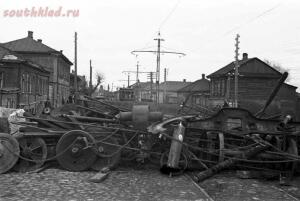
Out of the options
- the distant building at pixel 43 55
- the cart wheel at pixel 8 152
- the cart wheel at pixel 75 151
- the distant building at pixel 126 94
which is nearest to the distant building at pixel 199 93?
the distant building at pixel 126 94

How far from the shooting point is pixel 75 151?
373 inches

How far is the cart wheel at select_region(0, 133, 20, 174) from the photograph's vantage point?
906cm

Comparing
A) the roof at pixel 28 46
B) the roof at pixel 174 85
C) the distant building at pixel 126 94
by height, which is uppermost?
the roof at pixel 28 46

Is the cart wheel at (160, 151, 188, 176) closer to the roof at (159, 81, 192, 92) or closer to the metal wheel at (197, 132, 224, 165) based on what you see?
the metal wheel at (197, 132, 224, 165)

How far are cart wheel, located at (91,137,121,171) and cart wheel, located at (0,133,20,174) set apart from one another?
190 cm

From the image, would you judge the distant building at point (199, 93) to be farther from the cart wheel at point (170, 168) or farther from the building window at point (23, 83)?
the cart wheel at point (170, 168)

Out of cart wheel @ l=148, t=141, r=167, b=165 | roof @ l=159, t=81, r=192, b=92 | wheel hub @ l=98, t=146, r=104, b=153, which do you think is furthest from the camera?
roof @ l=159, t=81, r=192, b=92

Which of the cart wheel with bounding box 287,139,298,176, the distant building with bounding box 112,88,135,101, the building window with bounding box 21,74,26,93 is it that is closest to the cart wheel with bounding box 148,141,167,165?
the cart wheel with bounding box 287,139,298,176

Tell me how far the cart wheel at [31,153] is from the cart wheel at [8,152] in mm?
264

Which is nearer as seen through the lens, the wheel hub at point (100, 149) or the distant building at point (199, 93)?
the wheel hub at point (100, 149)

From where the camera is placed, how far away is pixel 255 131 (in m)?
9.45

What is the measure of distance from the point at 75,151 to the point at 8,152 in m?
1.58

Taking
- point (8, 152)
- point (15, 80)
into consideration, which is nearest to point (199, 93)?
point (15, 80)

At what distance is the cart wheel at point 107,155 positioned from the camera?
31.8ft
